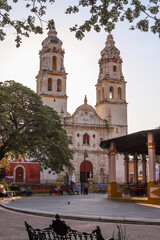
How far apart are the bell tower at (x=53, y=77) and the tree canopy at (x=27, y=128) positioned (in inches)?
844

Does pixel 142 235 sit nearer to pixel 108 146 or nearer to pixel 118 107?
pixel 108 146

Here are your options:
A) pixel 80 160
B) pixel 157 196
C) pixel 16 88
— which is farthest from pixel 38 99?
pixel 80 160

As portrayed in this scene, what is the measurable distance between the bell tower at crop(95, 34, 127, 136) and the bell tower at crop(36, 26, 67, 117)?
6.66 m

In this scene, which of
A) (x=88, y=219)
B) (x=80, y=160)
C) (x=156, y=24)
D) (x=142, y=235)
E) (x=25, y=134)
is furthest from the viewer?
(x=80, y=160)

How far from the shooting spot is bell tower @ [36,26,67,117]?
1729 inches

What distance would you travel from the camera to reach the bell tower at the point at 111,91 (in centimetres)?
4588

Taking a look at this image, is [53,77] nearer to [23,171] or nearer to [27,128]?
[23,171]

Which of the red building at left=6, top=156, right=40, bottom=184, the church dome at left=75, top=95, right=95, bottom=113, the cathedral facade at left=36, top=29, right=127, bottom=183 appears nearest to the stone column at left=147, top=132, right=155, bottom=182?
the red building at left=6, top=156, right=40, bottom=184

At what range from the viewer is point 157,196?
48.7 feet

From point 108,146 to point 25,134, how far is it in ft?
19.5

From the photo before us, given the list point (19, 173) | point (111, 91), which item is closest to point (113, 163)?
point (19, 173)

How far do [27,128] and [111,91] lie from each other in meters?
29.4

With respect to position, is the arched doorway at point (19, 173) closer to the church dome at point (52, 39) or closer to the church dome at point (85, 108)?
the church dome at point (85, 108)

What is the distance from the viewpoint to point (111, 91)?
47969 mm
